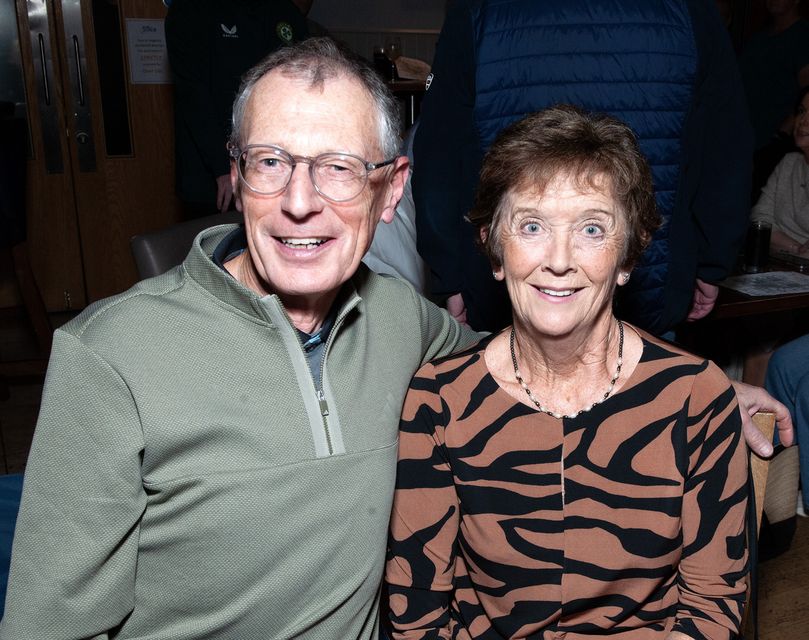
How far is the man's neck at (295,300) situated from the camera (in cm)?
133

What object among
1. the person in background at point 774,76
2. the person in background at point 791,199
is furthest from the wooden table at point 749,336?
the person in background at point 774,76

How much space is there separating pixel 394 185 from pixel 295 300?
256 mm

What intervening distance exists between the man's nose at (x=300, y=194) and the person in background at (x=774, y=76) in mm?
3283

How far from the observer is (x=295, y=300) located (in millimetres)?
1320

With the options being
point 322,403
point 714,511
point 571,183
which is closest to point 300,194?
point 322,403

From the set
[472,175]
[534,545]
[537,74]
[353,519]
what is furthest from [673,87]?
[353,519]

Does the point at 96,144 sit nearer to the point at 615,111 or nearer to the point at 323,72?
the point at 615,111

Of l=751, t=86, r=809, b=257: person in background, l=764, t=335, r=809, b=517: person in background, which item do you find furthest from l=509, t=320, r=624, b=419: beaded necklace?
l=751, t=86, r=809, b=257: person in background

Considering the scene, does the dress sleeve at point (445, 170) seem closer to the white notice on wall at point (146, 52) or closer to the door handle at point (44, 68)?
the white notice on wall at point (146, 52)

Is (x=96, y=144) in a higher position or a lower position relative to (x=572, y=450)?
lower

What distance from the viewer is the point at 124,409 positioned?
1115mm

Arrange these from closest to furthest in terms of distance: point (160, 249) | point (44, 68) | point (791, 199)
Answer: point (160, 249) < point (791, 199) < point (44, 68)

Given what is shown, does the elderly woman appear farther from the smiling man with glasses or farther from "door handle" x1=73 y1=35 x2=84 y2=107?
"door handle" x1=73 y1=35 x2=84 y2=107

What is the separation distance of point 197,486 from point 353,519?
249 millimetres
